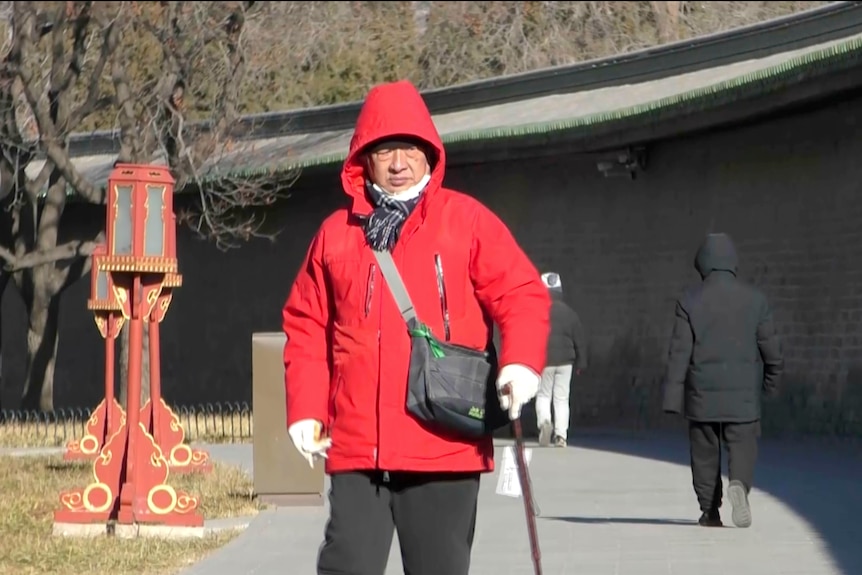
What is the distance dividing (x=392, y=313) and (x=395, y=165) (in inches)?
21.5

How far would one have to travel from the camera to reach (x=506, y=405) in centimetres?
517

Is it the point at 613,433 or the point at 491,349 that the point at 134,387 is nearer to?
the point at 491,349

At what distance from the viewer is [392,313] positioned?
527 centimetres

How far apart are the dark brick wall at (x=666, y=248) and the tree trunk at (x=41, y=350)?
255 centimetres

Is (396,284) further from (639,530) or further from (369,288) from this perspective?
(639,530)

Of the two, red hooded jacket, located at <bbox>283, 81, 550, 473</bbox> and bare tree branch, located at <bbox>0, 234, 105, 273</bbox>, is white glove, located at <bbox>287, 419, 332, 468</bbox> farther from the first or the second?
bare tree branch, located at <bbox>0, 234, 105, 273</bbox>

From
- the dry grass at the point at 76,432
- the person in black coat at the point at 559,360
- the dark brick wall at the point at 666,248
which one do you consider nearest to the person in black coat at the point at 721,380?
the person in black coat at the point at 559,360

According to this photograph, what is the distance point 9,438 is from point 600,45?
22.4 m

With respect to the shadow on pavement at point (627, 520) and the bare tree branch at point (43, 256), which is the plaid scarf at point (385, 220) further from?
the bare tree branch at point (43, 256)

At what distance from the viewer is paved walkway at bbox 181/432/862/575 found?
8.62 metres

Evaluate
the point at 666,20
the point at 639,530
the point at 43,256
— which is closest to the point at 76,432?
the point at 43,256

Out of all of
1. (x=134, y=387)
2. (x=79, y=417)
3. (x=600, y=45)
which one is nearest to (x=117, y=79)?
(x=79, y=417)

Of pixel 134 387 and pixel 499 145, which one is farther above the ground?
pixel 499 145

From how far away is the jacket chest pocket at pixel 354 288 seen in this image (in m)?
5.30
